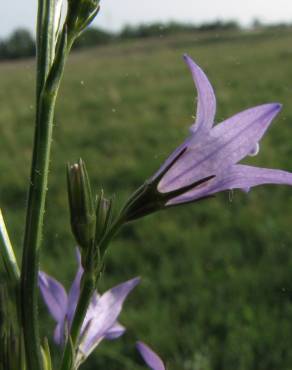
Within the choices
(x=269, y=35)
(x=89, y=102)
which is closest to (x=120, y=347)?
(x=89, y=102)

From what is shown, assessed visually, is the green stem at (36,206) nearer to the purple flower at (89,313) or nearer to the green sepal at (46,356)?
the green sepal at (46,356)

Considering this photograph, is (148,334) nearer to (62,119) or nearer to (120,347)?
(120,347)

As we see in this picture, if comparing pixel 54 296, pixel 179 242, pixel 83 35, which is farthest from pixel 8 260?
pixel 179 242

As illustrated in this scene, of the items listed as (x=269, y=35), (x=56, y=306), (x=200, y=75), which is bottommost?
(x=269, y=35)

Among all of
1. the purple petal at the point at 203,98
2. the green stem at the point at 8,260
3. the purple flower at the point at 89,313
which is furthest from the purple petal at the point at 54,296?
the purple petal at the point at 203,98

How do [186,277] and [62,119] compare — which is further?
[62,119]

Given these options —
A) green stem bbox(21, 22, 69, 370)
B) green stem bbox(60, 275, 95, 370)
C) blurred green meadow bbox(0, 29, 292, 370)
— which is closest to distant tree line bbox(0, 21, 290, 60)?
blurred green meadow bbox(0, 29, 292, 370)

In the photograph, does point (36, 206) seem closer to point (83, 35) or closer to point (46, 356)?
point (46, 356)

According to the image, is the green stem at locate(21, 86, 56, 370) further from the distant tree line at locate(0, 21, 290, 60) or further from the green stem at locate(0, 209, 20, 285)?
the distant tree line at locate(0, 21, 290, 60)
